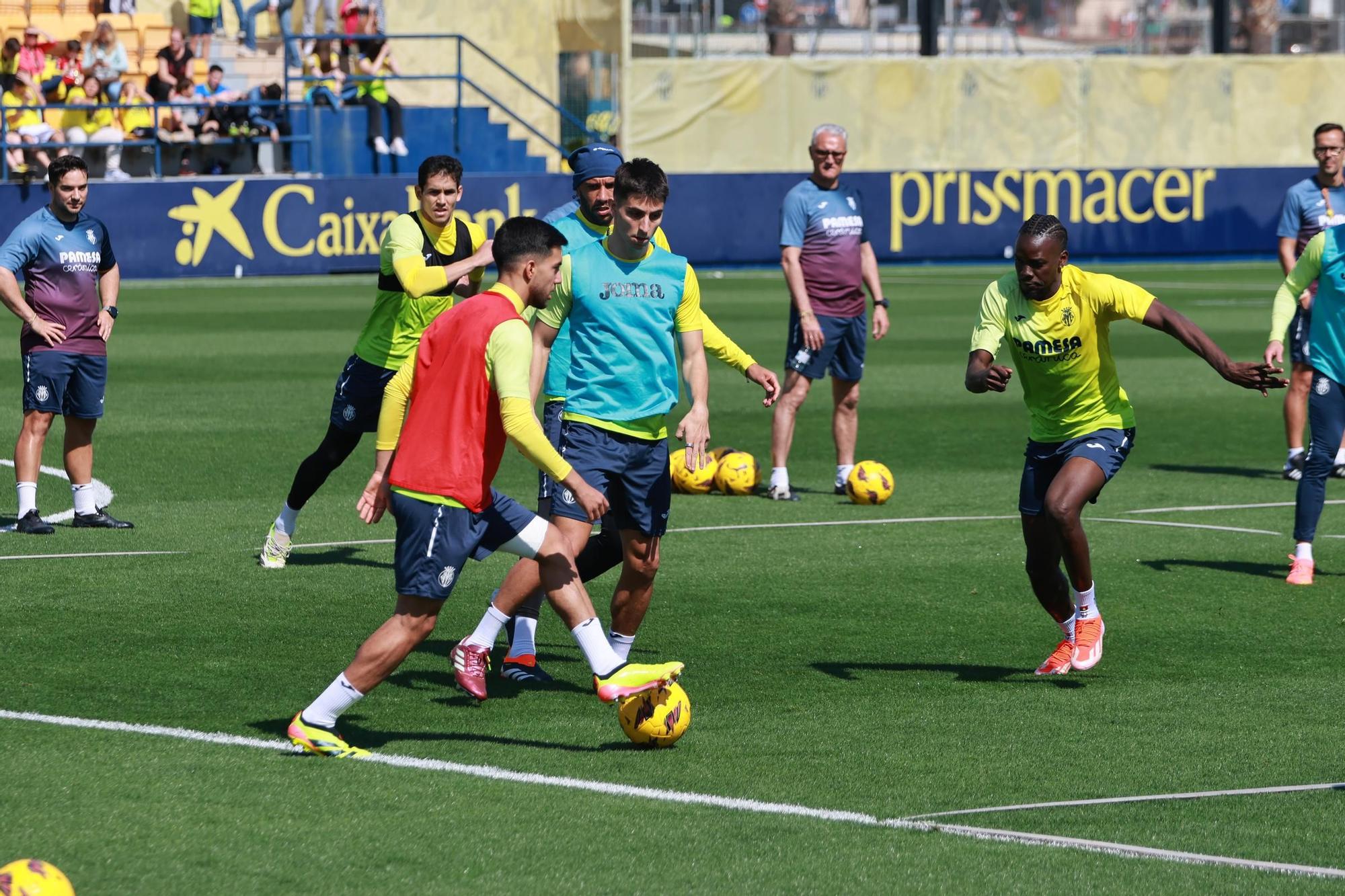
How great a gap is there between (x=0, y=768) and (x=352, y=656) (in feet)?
6.97

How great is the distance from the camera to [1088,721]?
754 cm

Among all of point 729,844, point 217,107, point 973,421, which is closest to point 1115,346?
point 973,421

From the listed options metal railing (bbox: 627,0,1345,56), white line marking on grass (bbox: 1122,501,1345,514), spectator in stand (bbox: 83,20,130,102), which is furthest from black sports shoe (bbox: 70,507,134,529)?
metal railing (bbox: 627,0,1345,56)

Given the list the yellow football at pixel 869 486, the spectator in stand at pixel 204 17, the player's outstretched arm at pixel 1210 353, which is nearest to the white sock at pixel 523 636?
the player's outstretched arm at pixel 1210 353

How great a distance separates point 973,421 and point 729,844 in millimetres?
12117

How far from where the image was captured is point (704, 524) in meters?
12.4

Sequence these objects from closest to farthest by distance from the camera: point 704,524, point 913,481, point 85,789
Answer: point 85,789 < point 704,524 < point 913,481

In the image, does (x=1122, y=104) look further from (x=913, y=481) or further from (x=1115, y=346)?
(x=913, y=481)

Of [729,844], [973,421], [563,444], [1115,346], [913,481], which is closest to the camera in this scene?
[729,844]

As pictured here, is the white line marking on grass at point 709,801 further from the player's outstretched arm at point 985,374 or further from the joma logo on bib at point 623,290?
the player's outstretched arm at point 985,374

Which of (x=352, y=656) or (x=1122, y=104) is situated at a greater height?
(x=1122, y=104)

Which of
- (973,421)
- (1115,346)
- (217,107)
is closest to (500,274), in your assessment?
(973,421)

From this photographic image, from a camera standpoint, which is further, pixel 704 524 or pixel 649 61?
pixel 649 61

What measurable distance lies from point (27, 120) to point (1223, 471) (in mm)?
22290
